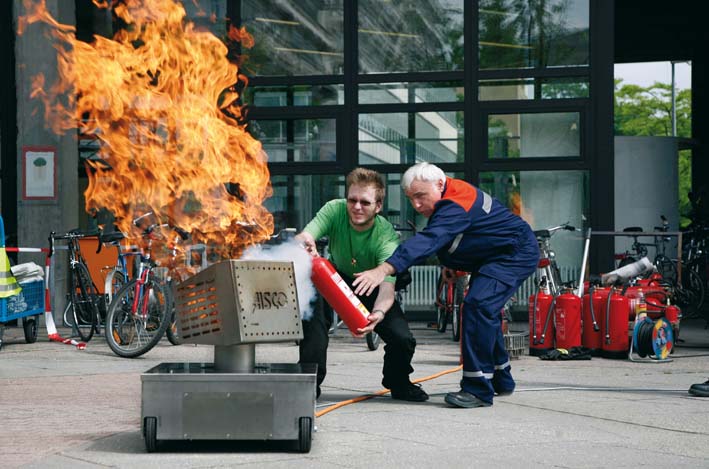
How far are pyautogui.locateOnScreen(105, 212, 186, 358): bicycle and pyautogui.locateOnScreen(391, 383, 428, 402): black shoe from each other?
3.84 metres

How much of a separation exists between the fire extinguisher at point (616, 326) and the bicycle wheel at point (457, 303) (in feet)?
6.66

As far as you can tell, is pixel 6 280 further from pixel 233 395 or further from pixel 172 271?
pixel 233 395

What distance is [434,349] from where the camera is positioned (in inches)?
470

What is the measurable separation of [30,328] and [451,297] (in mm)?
4976

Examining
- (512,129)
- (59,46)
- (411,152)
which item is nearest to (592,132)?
(512,129)

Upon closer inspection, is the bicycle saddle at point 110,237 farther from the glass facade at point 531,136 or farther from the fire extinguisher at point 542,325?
the glass facade at point 531,136

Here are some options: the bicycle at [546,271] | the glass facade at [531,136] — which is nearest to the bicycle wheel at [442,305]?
the bicycle at [546,271]

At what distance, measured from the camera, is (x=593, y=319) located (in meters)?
10.9

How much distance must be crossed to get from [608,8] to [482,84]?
2017 mm

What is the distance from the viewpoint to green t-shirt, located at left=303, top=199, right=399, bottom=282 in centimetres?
735

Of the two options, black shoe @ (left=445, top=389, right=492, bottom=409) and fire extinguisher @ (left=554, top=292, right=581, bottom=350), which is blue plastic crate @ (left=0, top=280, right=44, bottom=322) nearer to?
fire extinguisher @ (left=554, top=292, right=581, bottom=350)

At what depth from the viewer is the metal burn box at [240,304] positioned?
5.76 metres

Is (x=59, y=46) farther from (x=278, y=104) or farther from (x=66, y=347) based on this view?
(x=66, y=347)

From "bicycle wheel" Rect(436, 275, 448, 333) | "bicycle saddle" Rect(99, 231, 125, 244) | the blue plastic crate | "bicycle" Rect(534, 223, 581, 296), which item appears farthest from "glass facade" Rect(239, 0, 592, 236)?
the blue plastic crate
